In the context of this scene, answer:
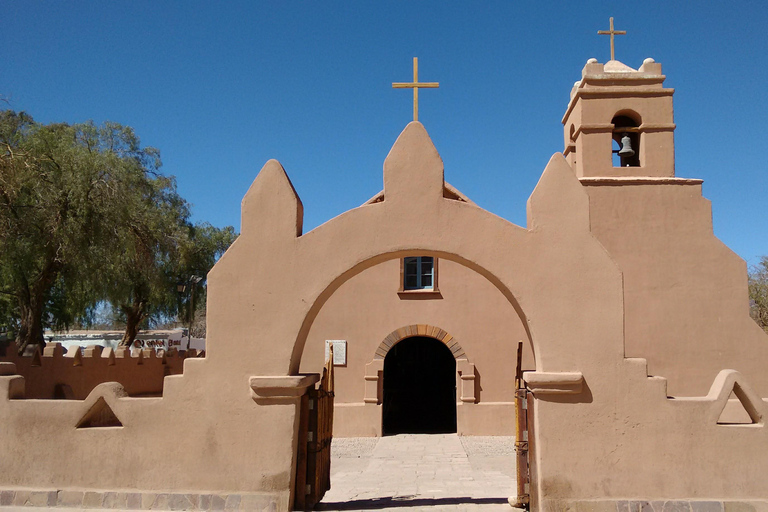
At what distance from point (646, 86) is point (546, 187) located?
694 centimetres

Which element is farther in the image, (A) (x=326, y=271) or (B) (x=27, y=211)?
(B) (x=27, y=211)

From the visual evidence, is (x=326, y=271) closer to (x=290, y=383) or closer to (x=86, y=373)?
(x=290, y=383)

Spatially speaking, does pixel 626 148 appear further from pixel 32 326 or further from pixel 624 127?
pixel 32 326

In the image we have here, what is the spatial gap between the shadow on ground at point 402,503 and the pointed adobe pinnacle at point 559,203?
3.08 metres

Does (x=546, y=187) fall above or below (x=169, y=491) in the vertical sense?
above

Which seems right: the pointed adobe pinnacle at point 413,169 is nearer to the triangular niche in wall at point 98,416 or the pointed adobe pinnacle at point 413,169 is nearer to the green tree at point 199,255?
the triangular niche in wall at point 98,416

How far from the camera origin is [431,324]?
49.1 feet

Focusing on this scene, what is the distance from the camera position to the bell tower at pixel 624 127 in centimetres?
1188

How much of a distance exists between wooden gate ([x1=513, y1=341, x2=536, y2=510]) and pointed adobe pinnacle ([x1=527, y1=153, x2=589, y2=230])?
1284 mm

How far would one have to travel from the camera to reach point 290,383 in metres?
6.29

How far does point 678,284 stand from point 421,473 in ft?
18.4

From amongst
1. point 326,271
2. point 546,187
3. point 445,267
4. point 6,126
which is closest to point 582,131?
point 445,267

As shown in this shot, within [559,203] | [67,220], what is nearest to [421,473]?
[559,203]

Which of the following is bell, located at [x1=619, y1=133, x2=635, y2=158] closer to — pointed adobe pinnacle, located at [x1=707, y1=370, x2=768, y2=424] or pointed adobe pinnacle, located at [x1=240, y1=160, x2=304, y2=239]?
pointed adobe pinnacle, located at [x1=707, y1=370, x2=768, y2=424]
